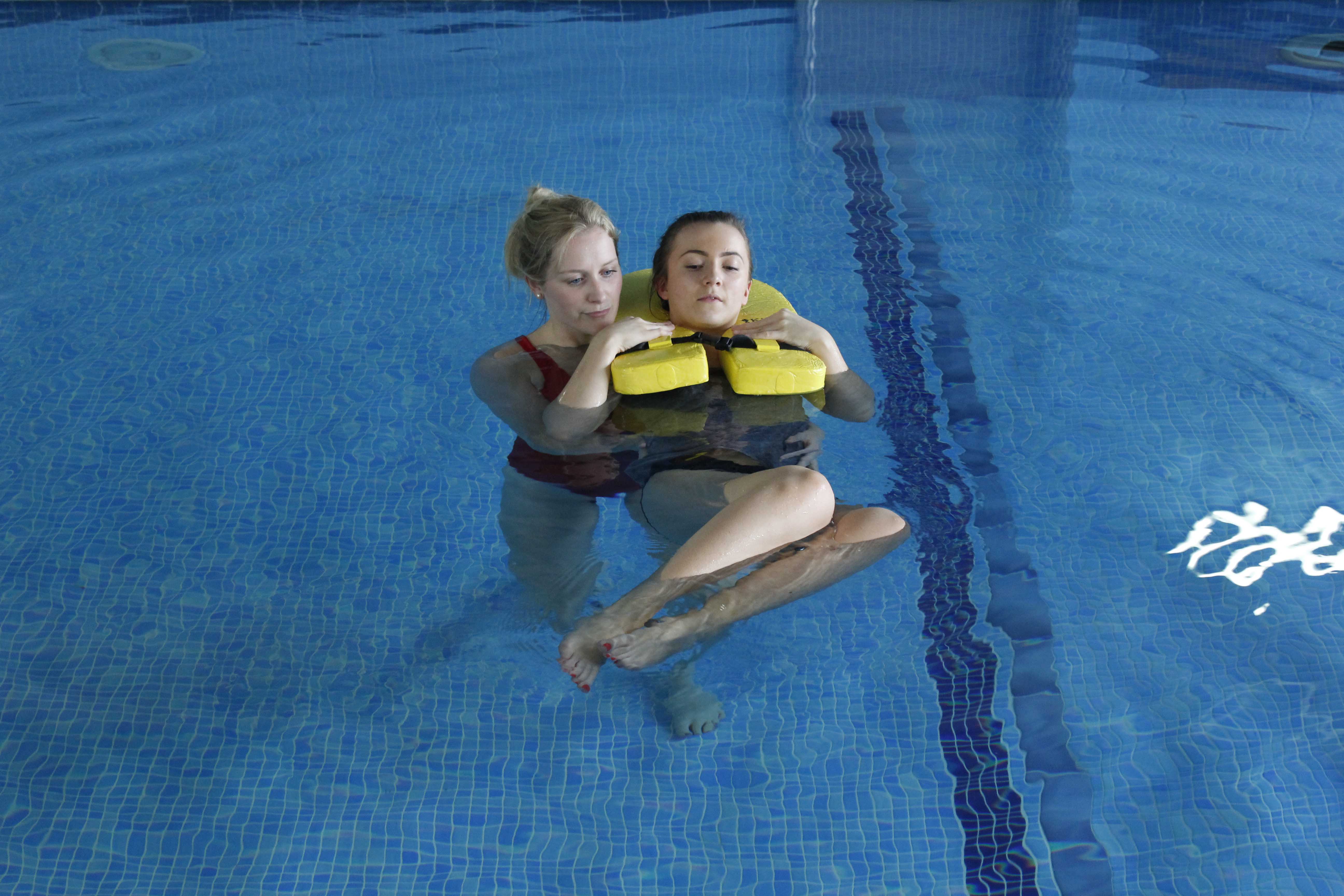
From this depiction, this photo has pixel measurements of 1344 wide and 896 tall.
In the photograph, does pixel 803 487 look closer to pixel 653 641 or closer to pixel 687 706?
pixel 653 641

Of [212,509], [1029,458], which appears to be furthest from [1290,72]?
[212,509]

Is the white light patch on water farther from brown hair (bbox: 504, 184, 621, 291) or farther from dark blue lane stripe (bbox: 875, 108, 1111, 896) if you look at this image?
brown hair (bbox: 504, 184, 621, 291)

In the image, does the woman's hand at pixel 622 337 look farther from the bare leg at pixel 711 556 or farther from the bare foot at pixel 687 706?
the bare foot at pixel 687 706

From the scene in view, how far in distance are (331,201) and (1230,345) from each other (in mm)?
4066

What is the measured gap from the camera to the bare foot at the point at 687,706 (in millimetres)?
2830

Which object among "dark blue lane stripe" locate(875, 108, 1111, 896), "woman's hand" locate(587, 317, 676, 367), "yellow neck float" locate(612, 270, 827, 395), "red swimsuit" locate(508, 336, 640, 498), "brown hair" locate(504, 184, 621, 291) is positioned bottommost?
"dark blue lane stripe" locate(875, 108, 1111, 896)

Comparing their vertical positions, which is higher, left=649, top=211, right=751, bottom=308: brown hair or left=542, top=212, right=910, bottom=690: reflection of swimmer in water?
left=649, top=211, right=751, bottom=308: brown hair

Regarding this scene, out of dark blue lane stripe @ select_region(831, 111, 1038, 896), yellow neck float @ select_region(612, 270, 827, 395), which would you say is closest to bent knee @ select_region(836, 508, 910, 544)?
yellow neck float @ select_region(612, 270, 827, 395)

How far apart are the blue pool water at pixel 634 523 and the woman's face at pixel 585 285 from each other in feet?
2.08

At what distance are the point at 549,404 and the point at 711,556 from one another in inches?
25.5

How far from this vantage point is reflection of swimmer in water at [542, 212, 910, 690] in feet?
8.50

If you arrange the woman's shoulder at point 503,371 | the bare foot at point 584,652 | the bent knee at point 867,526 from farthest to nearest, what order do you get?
the woman's shoulder at point 503,371
the bent knee at point 867,526
the bare foot at point 584,652

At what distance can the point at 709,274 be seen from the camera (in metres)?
3.09

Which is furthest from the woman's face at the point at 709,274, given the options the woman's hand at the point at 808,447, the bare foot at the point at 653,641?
the bare foot at the point at 653,641
